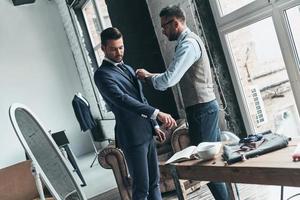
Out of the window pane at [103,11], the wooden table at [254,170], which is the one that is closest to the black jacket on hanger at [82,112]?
the window pane at [103,11]

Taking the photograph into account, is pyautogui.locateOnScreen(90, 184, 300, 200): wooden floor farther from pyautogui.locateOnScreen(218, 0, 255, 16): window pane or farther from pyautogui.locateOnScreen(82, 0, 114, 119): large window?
pyautogui.locateOnScreen(82, 0, 114, 119): large window

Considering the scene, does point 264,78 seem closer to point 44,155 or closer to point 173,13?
point 173,13

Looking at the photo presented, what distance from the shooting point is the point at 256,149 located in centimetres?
142

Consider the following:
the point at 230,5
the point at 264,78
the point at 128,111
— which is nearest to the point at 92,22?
the point at 230,5

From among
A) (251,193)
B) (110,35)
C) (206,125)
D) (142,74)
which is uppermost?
(110,35)

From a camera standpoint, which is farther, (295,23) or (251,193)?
(251,193)

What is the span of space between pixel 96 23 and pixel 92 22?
294 mm

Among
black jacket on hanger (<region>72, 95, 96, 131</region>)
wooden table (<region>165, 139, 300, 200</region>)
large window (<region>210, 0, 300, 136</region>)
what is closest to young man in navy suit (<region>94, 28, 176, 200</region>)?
wooden table (<region>165, 139, 300, 200</region>)

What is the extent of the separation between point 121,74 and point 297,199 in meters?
1.38

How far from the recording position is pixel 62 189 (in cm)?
211

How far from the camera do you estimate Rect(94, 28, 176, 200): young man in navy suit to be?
193cm

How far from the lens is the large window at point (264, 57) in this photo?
2576mm

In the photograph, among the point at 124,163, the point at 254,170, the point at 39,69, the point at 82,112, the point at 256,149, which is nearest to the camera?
the point at 254,170

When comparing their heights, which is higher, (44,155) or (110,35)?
(110,35)
